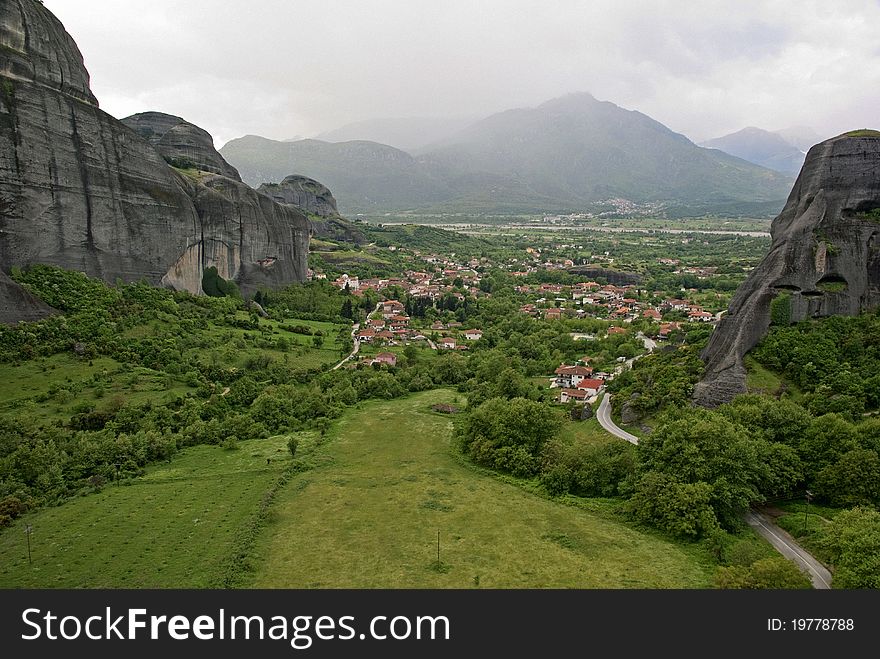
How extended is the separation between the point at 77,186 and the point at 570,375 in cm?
4411

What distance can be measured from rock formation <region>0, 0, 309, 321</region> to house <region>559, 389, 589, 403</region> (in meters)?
38.5

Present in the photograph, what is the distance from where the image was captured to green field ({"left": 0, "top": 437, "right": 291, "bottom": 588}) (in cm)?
2345

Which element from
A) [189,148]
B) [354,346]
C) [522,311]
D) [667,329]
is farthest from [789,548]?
[189,148]

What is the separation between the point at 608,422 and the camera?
41.6m

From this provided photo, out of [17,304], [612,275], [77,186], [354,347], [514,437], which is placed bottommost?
[514,437]

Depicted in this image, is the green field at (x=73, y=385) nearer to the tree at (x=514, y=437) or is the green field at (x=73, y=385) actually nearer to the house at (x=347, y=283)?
the tree at (x=514, y=437)

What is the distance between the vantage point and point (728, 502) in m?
27.0

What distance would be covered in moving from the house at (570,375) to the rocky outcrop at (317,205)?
86.7m

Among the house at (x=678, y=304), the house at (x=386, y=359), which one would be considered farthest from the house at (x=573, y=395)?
the house at (x=678, y=304)

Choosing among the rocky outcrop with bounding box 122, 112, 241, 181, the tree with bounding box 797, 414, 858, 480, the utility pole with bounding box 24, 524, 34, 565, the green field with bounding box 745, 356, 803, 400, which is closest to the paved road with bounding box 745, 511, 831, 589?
the tree with bounding box 797, 414, 858, 480

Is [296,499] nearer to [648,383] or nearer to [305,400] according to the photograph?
[305,400]

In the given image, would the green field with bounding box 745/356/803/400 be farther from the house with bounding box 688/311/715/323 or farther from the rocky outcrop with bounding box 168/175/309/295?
the rocky outcrop with bounding box 168/175/309/295

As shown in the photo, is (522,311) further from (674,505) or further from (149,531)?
(149,531)
